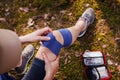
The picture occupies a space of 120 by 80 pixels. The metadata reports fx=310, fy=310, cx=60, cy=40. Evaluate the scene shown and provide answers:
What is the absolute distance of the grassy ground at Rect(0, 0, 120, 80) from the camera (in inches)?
191

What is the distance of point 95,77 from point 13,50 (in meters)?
1.90

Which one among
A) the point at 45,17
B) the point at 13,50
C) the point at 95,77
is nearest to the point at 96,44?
the point at 95,77

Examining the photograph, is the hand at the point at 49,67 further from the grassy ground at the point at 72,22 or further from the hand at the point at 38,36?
the grassy ground at the point at 72,22

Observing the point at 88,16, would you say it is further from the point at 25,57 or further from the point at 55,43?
the point at 25,57

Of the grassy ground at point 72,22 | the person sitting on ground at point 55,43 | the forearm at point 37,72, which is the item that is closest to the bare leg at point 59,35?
the person sitting on ground at point 55,43

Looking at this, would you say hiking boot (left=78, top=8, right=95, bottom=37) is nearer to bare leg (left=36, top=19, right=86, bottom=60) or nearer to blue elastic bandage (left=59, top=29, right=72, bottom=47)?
bare leg (left=36, top=19, right=86, bottom=60)

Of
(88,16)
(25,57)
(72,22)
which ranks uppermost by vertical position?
(88,16)

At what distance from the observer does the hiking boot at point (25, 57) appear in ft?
15.9

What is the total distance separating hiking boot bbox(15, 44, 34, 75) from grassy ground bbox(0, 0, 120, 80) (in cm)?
23

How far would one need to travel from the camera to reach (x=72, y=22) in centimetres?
538

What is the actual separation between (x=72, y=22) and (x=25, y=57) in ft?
3.44

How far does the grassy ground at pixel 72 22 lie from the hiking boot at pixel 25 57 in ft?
0.76

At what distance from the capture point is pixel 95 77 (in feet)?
15.1

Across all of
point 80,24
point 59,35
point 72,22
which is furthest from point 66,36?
point 72,22
